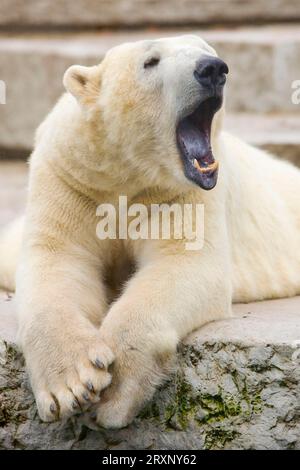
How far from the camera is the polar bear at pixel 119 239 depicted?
3.56 metres

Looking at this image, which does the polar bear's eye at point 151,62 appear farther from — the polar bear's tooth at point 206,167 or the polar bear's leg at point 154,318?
the polar bear's leg at point 154,318

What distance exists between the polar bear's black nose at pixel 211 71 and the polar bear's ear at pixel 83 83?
0.48m

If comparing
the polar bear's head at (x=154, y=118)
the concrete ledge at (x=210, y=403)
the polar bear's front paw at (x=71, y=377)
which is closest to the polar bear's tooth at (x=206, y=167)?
the polar bear's head at (x=154, y=118)

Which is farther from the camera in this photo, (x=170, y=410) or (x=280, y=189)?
(x=280, y=189)

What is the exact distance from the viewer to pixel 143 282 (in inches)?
150

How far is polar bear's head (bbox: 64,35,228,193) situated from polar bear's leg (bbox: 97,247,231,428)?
349 mm

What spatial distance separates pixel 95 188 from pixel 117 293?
0.49 metres

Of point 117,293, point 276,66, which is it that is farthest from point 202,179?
point 276,66

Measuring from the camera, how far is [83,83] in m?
4.16

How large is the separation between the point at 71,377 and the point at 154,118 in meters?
1.13

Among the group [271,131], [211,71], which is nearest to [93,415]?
[211,71]

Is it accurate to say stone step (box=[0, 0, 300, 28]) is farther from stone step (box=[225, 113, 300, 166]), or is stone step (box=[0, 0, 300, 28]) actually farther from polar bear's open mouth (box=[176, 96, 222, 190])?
polar bear's open mouth (box=[176, 96, 222, 190])

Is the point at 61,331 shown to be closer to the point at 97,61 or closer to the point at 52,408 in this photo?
the point at 52,408

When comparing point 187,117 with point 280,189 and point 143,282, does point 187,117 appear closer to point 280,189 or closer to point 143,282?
point 143,282
